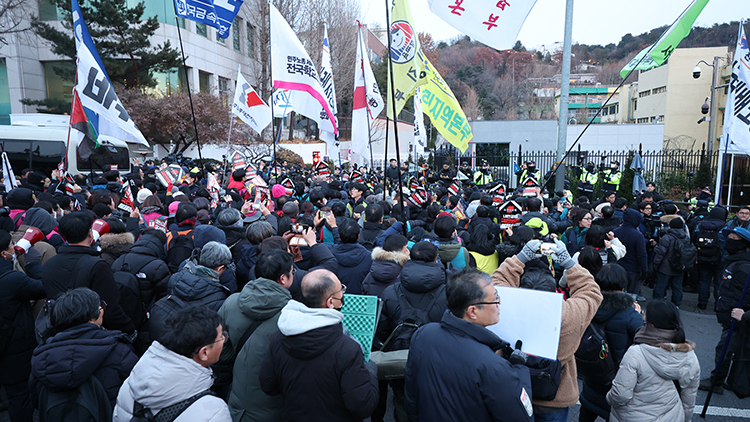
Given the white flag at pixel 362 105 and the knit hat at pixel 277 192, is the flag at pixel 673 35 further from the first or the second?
the knit hat at pixel 277 192

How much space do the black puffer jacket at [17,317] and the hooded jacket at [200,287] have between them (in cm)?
126

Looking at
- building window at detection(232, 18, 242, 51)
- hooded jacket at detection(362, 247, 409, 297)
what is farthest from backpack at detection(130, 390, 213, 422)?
building window at detection(232, 18, 242, 51)

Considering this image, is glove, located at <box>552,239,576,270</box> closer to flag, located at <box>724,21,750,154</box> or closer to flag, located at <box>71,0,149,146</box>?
flag, located at <box>71,0,149,146</box>

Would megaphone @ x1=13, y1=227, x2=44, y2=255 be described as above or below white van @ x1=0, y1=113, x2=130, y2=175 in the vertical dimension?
below

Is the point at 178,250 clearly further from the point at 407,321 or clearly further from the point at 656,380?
the point at 656,380

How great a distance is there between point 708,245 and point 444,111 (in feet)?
15.1

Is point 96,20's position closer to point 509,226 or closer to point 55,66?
point 55,66

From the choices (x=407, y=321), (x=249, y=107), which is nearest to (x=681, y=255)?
(x=407, y=321)

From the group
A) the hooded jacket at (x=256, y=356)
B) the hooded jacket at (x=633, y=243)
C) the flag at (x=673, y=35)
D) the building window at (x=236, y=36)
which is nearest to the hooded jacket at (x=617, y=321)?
the hooded jacket at (x=256, y=356)

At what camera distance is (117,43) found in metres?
25.5

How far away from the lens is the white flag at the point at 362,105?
27.3ft

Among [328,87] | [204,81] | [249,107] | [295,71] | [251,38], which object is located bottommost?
[249,107]

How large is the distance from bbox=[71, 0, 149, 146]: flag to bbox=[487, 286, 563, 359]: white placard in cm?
585

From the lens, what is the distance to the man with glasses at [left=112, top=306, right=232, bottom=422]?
6.93 ft
